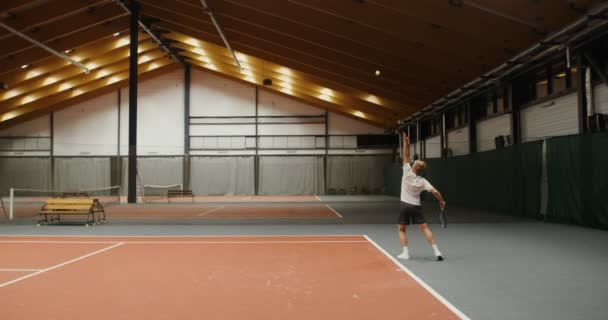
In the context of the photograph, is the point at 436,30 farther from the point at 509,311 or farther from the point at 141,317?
the point at 141,317

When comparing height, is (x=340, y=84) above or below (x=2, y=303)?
above

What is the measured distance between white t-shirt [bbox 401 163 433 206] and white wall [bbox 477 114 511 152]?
39.1 feet

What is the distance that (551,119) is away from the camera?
14094mm

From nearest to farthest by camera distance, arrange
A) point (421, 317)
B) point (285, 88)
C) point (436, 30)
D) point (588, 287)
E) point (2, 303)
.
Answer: point (421, 317) < point (2, 303) < point (588, 287) < point (436, 30) < point (285, 88)

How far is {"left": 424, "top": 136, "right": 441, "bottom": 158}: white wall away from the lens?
25362 mm

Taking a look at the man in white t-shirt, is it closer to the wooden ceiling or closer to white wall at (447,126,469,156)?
the wooden ceiling

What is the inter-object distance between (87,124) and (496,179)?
29.0 metres

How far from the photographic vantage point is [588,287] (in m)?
5.10

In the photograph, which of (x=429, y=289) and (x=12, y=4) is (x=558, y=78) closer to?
(x=429, y=289)

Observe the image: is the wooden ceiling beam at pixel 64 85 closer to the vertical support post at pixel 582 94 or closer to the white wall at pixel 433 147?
the white wall at pixel 433 147

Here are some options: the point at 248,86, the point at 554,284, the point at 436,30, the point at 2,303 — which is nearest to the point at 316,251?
the point at 554,284

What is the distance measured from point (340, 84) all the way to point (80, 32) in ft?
44.5

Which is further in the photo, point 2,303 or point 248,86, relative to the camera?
point 248,86

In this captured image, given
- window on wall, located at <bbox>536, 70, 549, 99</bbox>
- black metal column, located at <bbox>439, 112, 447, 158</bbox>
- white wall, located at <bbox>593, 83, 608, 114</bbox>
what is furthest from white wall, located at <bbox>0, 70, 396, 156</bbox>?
white wall, located at <bbox>593, 83, 608, 114</bbox>
